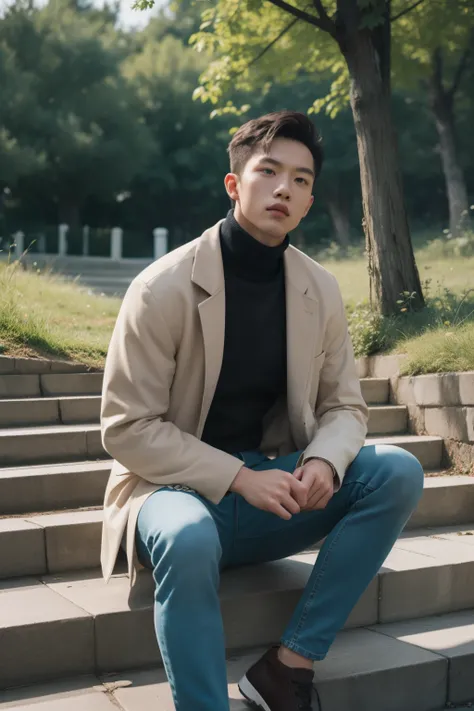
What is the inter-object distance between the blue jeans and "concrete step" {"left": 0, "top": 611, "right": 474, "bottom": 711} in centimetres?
28

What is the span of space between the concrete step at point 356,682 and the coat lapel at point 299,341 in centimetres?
79

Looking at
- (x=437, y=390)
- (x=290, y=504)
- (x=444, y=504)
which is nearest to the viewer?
(x=290, y=504)

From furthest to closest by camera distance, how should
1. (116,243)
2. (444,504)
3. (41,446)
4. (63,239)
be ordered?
(63,239) < (116,243) < (41,446) < (444,504)

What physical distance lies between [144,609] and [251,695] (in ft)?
1.77

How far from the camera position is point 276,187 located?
10.5 feet

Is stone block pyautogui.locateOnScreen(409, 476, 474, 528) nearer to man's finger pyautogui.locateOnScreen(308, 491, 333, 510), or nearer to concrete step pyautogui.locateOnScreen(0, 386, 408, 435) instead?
man's finger pyautogui.locateOnScreen(308, 491, 333, 510)

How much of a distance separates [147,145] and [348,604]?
2908 centimetres

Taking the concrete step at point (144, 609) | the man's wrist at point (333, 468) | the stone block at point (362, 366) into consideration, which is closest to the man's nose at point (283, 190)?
the man's wrist at point (333, 468)

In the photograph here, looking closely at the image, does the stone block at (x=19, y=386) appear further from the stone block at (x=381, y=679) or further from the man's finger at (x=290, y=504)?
the man's finger at (x=290, y=504)

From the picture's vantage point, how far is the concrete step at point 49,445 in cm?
491

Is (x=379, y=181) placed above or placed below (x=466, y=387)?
above

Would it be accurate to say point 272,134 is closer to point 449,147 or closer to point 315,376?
point 315,376

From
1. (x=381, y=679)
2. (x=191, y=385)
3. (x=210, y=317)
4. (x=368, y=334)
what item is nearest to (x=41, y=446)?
(x=191, y=385)

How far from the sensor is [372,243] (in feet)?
26.7
